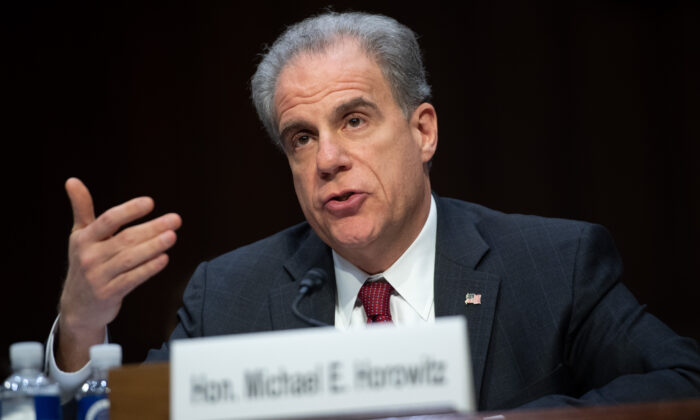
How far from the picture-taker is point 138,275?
61.2 inches

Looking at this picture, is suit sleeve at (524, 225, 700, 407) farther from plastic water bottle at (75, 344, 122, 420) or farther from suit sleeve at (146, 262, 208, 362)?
suit sleeve at (146, 262, 208, 362)

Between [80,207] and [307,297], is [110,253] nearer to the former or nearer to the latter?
[80,207]

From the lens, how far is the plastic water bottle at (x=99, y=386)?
1.45 metres

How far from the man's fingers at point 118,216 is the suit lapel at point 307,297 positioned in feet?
2.47

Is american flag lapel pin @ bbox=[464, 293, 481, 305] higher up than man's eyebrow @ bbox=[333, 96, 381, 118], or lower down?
lower down

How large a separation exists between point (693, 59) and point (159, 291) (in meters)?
2.89

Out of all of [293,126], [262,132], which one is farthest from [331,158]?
[262,132]

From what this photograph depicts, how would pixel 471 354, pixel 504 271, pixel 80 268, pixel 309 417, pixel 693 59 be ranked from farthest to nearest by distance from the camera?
pixel 693 59, pixel 504 271, pixel 471 354, pixel 80 268, pixel 309 417

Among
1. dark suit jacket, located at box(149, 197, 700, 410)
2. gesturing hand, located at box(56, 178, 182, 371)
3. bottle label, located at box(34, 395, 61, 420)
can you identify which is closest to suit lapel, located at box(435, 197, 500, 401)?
dark suit jacket, located at box(149, 197, 700, 410)

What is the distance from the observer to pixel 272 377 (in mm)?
1150

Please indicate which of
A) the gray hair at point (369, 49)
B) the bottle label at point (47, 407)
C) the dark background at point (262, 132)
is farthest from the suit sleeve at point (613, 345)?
the dark background at point (262, 132)

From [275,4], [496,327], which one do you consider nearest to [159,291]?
[275,4]

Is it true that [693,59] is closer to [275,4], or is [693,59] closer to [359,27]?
[275,4]

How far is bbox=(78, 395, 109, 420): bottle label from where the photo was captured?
144cm
